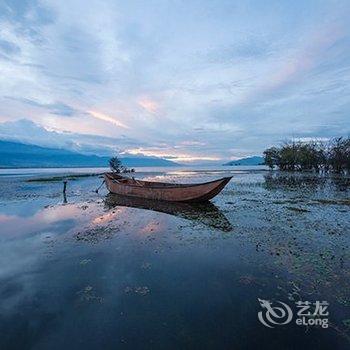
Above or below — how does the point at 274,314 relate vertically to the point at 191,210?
below

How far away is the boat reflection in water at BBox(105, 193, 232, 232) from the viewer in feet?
50.0

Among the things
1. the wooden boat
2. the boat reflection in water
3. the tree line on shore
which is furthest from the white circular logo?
the tree line on shore

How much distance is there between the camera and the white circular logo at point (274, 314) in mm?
5781

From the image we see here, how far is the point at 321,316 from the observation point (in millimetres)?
5969

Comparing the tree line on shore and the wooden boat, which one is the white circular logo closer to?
the wooden boat

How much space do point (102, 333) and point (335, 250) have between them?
8.46 metres

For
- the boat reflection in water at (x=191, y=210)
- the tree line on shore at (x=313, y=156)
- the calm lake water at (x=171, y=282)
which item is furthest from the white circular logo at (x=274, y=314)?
the tree line on shore at (x=313, y=156)

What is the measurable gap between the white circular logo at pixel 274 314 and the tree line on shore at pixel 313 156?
64.1 metres

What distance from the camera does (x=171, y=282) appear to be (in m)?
7.79

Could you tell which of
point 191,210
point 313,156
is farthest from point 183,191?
point 313,156

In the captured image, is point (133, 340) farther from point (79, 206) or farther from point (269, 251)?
point (79, 206)

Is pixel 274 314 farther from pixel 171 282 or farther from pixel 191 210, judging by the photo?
pixel 191 210

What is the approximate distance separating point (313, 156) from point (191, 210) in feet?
217

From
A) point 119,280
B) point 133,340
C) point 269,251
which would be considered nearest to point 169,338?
point 133,340
